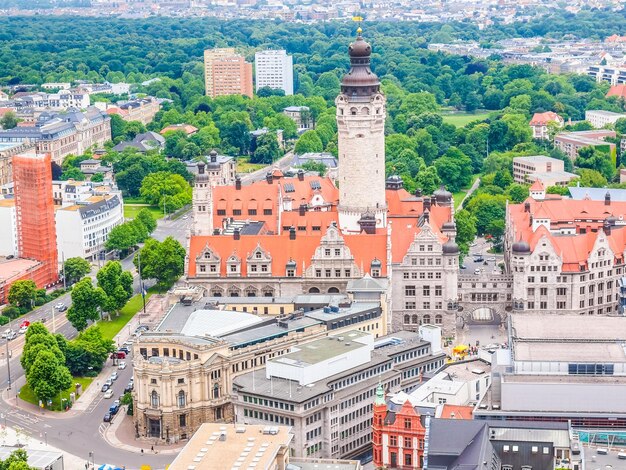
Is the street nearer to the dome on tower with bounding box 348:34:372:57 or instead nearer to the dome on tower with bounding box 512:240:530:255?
the dome on tower with bounding box 348:34:372:57

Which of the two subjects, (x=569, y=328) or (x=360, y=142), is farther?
(x=360, y=142)

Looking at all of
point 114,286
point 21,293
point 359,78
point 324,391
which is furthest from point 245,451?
point 21,293

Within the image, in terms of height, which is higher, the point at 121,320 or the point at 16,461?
the point at 16,461

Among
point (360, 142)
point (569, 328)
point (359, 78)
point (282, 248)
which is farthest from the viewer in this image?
point (360, 142)

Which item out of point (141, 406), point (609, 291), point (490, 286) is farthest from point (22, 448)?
point (609, 291)

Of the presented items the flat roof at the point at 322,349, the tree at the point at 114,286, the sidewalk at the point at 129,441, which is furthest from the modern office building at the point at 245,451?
the tree at the point at 114,286

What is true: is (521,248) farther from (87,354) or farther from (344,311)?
(87,354)

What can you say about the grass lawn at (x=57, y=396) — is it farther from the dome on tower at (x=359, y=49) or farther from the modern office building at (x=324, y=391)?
the dome on tower at (x=359, y=49)
